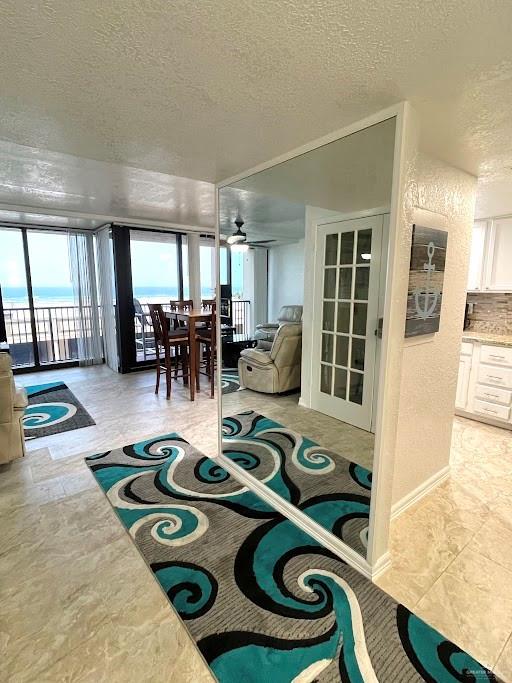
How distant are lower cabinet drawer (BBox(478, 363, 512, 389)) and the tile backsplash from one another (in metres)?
0.67

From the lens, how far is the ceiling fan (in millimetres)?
2943

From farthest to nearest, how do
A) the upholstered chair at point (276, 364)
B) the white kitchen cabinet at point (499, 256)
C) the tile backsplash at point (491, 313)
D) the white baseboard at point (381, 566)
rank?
1. the tile backsplash at point (491, 313)
2. the white kitchen cabinet at point (499, 256)
3. the upholstered chair at point (276, 364)
4. the white baseboard at point (381, 566)

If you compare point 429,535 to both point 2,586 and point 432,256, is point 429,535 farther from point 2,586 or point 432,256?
point 2,586

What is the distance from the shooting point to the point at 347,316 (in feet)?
7.82

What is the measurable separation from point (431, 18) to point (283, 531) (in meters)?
2.33

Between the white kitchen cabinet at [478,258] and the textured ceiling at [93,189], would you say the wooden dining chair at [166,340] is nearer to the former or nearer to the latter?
the textured ceiling at [93,189]

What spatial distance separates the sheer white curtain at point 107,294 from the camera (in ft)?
17.6

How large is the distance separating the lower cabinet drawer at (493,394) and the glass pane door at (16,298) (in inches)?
245

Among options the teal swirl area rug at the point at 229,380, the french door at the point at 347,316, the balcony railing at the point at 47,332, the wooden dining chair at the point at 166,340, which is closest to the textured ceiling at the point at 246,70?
the french door at the point at 347,316

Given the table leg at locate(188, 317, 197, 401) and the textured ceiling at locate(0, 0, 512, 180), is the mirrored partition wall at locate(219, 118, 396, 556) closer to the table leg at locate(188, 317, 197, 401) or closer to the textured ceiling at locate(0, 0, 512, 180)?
the textured ceiling at locate(0, 0, 512, 180)

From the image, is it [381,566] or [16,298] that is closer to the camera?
[381,566]

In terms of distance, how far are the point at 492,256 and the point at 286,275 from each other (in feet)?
7.75

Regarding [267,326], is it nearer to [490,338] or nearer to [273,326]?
[273,326]

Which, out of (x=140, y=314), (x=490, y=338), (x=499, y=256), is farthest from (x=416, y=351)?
(x=140, y=314)
